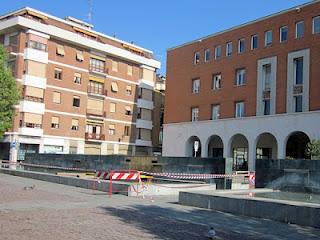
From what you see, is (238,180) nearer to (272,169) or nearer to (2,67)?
(272,169)

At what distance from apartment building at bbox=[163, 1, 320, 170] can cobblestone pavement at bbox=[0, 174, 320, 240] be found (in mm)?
24392

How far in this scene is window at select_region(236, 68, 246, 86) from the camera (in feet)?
149

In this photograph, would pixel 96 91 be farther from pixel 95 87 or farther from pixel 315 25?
pixel 315 25

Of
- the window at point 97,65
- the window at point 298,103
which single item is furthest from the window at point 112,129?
the window at point 298,103

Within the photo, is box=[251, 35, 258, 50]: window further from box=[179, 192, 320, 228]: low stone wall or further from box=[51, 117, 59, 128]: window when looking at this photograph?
box=[179, 192, 320, 228]: low stone wall

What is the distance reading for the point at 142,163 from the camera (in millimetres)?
29141

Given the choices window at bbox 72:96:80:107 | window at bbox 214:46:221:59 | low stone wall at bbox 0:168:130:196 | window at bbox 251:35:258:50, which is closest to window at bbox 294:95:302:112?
window at bbox 251:35:258:50

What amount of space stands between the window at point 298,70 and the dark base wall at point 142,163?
16.9 metres

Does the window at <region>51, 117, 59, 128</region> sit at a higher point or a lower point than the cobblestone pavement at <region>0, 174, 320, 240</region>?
higher

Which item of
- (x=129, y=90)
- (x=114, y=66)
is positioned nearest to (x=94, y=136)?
(x=129, y=90)

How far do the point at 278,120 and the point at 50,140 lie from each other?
93.3 ft

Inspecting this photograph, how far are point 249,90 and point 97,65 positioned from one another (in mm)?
26104

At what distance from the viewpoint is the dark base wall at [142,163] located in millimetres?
26156

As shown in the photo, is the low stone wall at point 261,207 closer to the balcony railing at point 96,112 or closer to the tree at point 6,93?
the tree at point 6,93
